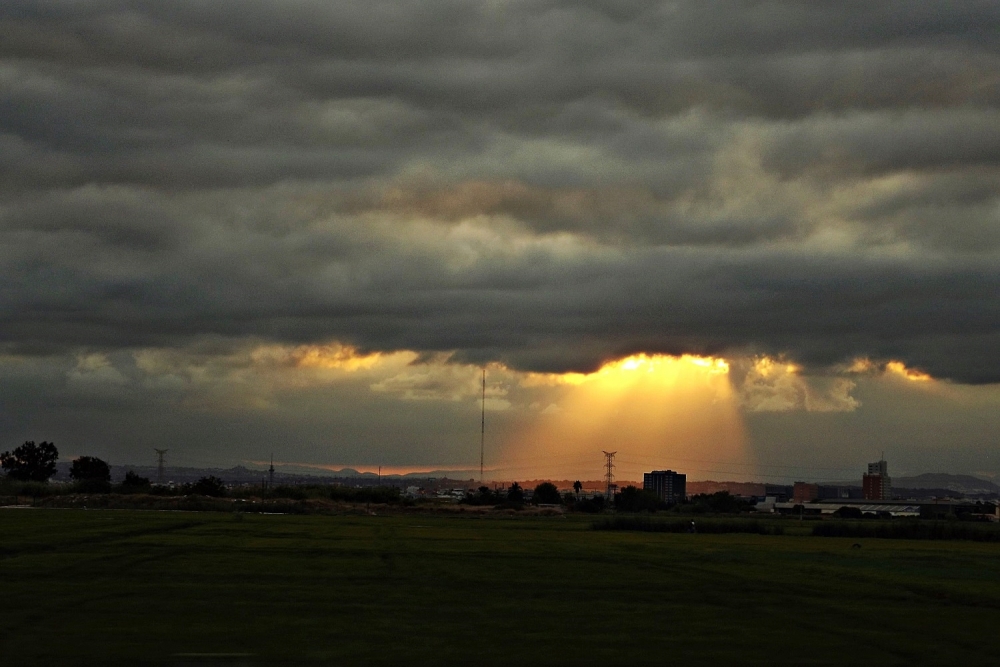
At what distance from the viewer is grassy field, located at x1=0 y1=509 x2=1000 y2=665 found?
25.5 m

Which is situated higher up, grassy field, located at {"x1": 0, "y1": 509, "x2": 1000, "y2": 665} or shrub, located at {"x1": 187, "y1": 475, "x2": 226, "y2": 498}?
shrub, located at {"x1": 187, "y1": 475, "x2": 226, "y2": 498}

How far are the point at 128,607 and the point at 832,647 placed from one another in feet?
61.7

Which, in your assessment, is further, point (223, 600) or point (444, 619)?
point (223, 600)

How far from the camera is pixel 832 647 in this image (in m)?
27.6

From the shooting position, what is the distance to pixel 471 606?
110ft

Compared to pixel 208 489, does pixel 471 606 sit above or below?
below

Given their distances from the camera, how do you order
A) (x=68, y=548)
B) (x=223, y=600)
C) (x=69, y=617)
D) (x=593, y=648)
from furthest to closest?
(x=68, y=548) < (x=223, y=600) < (x=69, y=617) < (x=593, y=648)

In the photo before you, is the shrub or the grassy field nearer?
the grassy field

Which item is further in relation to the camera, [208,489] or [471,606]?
[208,489]

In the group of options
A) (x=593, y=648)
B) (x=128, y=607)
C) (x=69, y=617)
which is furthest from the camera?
(x=128, y=607)

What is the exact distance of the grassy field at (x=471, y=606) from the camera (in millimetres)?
25469

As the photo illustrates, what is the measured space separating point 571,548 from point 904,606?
99.5 feet

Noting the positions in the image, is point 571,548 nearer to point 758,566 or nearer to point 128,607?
point 758,566

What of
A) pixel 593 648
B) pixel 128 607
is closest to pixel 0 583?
pixel 128 607
